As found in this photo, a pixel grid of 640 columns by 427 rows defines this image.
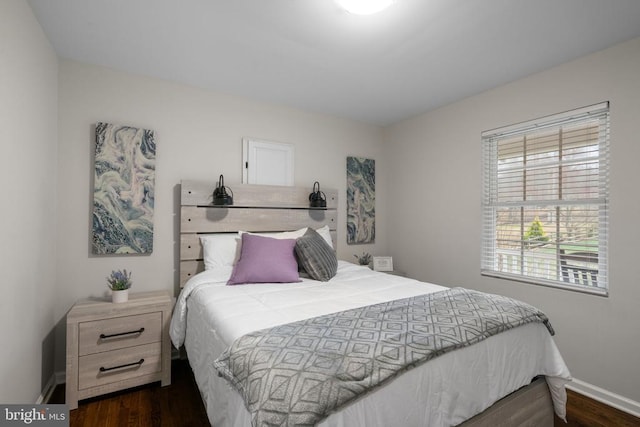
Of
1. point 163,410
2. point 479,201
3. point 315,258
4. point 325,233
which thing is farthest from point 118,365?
point 479,201

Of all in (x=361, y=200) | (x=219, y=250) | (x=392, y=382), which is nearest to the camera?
(x=392, y=382)

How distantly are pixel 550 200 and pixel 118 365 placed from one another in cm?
351

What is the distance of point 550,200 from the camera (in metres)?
2.49

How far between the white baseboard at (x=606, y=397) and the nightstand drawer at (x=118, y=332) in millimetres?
2903

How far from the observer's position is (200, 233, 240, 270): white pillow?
8.29ft

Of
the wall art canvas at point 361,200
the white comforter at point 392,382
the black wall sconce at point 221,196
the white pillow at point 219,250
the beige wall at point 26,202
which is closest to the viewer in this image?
the white comforter at point 392,382

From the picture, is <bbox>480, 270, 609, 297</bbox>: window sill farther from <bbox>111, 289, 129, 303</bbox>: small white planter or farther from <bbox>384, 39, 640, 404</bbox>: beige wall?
<bbox>111, 289, 129, 303</bbox>: small white planter

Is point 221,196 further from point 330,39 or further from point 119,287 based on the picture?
point 330,39

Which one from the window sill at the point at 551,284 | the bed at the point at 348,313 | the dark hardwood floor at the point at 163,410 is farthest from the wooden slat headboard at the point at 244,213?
the window sill at the point at 551,284

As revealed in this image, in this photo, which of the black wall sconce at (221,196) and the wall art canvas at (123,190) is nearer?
the wall art canvas at (123,190)

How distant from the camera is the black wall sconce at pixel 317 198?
125 inches

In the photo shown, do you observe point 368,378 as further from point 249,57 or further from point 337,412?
point 249,57

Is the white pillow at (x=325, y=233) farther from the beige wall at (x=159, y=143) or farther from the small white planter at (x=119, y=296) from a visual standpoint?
the small white planter at (x=119, y=296)

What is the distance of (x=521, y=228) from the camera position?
271 cm
